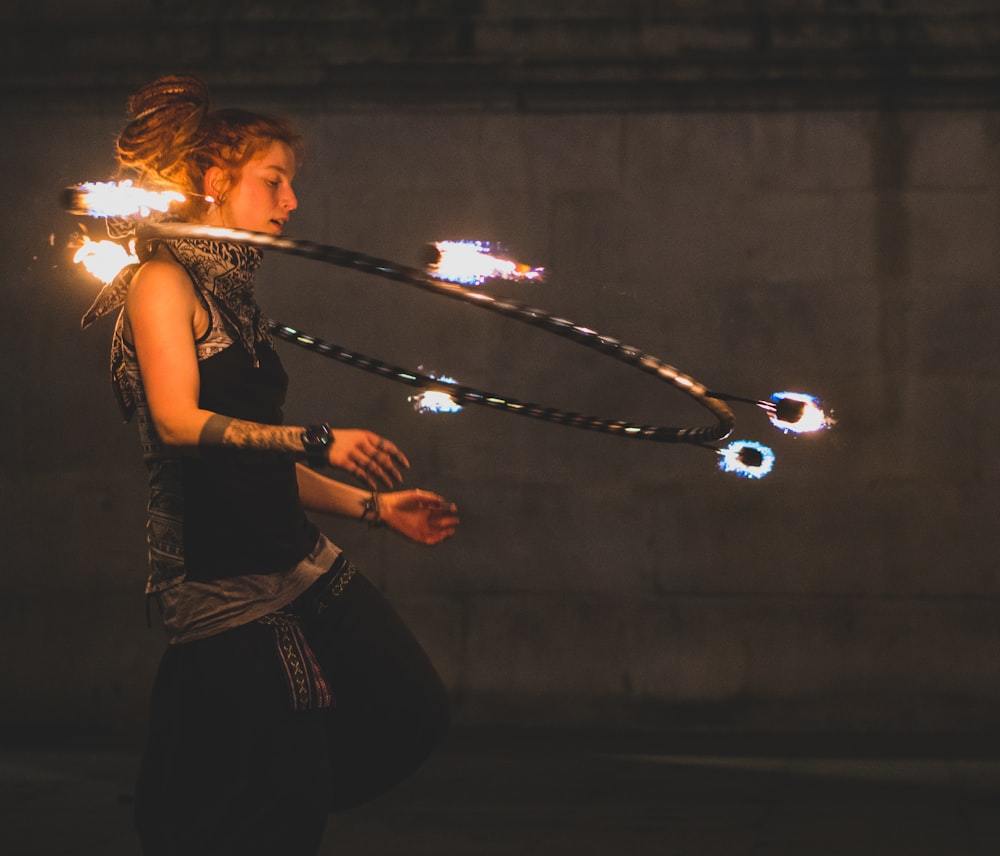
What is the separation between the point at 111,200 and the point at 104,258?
1.42ft

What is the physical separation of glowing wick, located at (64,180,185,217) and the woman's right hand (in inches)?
32.0

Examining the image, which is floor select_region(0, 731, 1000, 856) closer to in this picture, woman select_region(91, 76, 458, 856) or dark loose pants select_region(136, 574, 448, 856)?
woman select_region(91, 76, 458, 856)

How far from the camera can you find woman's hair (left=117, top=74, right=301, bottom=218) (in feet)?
11.5

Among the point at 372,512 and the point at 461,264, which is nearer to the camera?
the point at 372,512

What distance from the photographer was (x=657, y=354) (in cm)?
820

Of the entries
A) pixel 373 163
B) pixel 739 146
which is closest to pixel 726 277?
pixel 739 146

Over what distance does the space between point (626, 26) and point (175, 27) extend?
8.86 ft

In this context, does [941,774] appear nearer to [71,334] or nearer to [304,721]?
[304,721]

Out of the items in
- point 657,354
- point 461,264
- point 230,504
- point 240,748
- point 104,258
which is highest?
point 657,354

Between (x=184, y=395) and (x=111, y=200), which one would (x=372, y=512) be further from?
(x=111, y=200)

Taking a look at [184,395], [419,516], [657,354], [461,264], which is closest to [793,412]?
[461,264]

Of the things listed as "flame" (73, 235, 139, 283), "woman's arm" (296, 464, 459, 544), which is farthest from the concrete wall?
"flame" (73, 235, 139, 283)

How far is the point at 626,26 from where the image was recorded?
26.5ft

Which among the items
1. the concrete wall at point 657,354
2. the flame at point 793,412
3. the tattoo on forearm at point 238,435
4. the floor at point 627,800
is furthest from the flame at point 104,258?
the concrete wall at point 657,354
